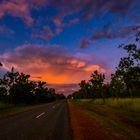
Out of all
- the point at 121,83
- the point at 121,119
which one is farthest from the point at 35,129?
the point at 121,83

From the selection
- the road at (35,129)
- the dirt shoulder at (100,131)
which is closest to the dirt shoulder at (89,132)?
the dirt shoulder at (100,131)

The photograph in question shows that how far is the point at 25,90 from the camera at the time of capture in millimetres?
82875

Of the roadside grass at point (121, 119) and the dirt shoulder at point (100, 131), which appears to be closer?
the dirt shoulder at point (100, 131)

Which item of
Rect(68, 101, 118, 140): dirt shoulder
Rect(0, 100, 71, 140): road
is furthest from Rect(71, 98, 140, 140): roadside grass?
Rect(0, 100, 71, 140): road

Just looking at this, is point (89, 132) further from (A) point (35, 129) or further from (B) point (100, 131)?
(A) point (35, 129)

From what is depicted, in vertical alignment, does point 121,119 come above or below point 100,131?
above

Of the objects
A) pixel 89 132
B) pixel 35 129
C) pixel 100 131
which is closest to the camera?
pixel 89 132

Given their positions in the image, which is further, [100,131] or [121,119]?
[121,119]

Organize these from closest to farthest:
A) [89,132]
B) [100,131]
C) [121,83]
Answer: [89,132] < [100,131] < [121,83]

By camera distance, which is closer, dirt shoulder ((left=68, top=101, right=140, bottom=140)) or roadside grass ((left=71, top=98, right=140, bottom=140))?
dirt shoulder ((left=68, top=101, right=140, bottom=140))

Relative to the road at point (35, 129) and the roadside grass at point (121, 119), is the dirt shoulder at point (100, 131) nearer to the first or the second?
the roadside grass at point (121, 119)

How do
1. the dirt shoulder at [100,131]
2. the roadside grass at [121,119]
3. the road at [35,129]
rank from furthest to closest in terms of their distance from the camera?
1. the roadside grass at [121,119]
2. the dirt shoulder at [100,131]
3. the road at [35,129]

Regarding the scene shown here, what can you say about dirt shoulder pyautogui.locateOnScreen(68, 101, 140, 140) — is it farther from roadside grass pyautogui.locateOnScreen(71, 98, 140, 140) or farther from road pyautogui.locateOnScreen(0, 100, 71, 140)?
road pyautogui.locateOnScreen(0, 100, 71, 140)

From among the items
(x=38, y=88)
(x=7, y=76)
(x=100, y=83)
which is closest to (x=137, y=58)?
(x=7, y=76)
